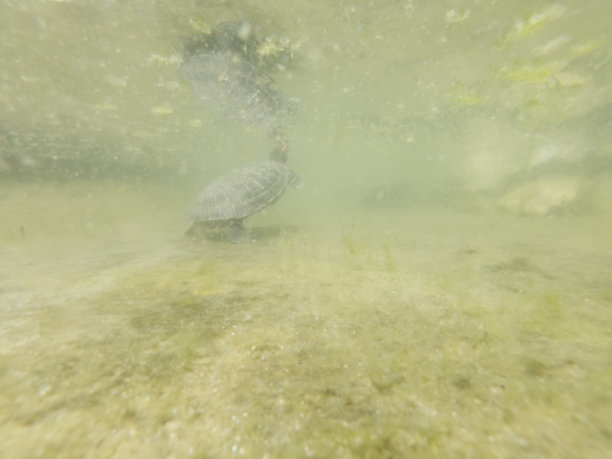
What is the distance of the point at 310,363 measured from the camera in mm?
2262

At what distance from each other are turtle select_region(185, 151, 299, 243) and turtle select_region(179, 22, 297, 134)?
5.20 meters

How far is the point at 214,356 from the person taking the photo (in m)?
2.35

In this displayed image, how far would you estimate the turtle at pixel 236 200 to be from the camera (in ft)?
29.6

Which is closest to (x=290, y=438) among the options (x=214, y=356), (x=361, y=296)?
(x=214, y=356)

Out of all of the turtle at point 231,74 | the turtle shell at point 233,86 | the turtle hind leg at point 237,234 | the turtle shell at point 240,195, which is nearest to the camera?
the turtle shell at point 240,195

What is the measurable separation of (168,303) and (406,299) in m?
3.55

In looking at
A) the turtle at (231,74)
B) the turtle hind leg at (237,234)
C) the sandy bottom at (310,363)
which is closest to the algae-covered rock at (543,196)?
the sandy bottom at (310,363)

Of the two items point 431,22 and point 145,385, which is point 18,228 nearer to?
point 145,385

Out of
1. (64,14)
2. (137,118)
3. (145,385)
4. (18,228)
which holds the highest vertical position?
(64,14)

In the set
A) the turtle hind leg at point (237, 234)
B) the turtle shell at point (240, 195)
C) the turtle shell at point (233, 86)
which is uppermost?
the turtle shell at point (233, 86)

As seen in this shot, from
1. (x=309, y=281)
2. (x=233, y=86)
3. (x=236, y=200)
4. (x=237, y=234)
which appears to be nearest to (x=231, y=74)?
(x=233, y=86)

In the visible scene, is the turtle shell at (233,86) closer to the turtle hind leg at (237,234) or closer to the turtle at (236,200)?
the turtle at (236,200)

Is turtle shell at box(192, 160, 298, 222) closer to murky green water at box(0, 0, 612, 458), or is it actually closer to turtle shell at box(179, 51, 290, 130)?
murky green water at box(0, 0, 612, 458)

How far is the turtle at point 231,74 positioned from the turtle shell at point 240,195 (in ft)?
17.4
